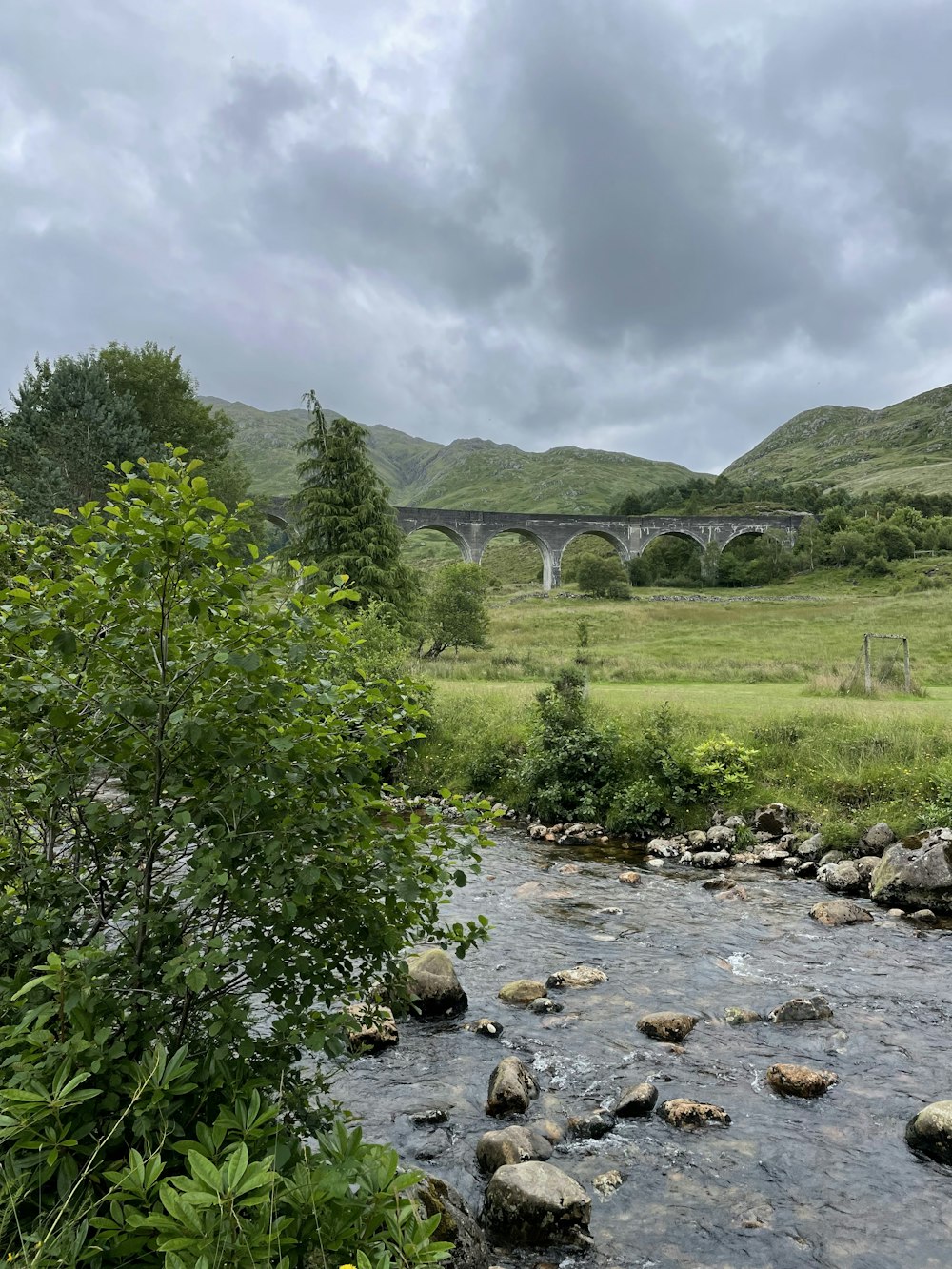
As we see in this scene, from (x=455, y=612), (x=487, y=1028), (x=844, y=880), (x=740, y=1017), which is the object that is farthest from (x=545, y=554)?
(x=487, y=1028)

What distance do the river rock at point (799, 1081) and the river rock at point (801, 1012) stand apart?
94cm

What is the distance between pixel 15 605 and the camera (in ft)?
10.2

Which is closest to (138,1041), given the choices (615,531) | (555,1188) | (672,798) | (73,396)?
(555,1188)

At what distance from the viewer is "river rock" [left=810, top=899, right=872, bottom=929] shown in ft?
32.6

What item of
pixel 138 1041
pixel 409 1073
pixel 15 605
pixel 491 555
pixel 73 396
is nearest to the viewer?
pixel 138 1041

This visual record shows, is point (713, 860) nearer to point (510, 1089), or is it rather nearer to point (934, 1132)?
point (934, 1132)

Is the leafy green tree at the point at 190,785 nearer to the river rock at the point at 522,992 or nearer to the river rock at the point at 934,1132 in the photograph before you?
the river rock at the point at 934,1132

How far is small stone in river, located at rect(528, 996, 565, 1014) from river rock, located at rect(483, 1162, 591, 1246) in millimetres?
2851

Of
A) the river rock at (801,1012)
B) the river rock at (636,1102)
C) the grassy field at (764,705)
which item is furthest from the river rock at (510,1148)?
the grassy field at (764,705)

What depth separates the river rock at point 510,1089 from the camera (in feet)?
19.1

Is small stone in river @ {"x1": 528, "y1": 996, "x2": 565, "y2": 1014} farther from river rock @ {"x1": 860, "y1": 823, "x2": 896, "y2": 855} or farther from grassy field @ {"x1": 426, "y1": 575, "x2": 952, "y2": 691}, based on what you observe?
grassy field @ {"x1": 426, "y1": 575, "x2": 952, "y2": 691}

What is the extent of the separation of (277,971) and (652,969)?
22.1 ft

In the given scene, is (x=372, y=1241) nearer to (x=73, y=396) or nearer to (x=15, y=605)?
(x=15, y=605)

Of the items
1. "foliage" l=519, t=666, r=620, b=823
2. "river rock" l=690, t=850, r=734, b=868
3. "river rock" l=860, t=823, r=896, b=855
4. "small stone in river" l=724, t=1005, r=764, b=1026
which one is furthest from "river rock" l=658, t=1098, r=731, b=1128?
"foliage" l=519, t=666, r=620, b=823
